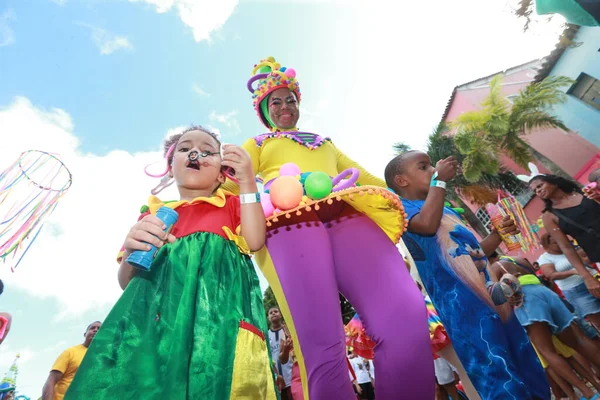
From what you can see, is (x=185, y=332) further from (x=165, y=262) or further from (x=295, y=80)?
(x=295, y=80)

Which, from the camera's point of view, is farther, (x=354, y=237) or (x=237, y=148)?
(x=354, y=237)

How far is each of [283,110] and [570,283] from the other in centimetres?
441

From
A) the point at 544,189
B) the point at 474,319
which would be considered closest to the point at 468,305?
the point at 474,319

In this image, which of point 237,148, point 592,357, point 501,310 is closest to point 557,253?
point 592,357

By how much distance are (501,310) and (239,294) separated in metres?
1.59

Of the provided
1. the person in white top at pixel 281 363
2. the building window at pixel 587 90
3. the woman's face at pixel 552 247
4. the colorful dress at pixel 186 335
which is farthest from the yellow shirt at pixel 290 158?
the building window at pixel 587 90

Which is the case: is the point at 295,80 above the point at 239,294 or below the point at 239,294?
above

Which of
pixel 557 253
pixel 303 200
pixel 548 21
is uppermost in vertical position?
pixel 548 21

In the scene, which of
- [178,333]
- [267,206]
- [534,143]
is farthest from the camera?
[534,143]

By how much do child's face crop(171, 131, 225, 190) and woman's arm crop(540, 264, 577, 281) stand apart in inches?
191

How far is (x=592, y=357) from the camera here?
382 cm

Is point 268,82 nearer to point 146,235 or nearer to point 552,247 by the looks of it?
point 146,235

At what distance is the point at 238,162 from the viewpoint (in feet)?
5.07

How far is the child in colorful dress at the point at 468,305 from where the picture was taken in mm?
1837
